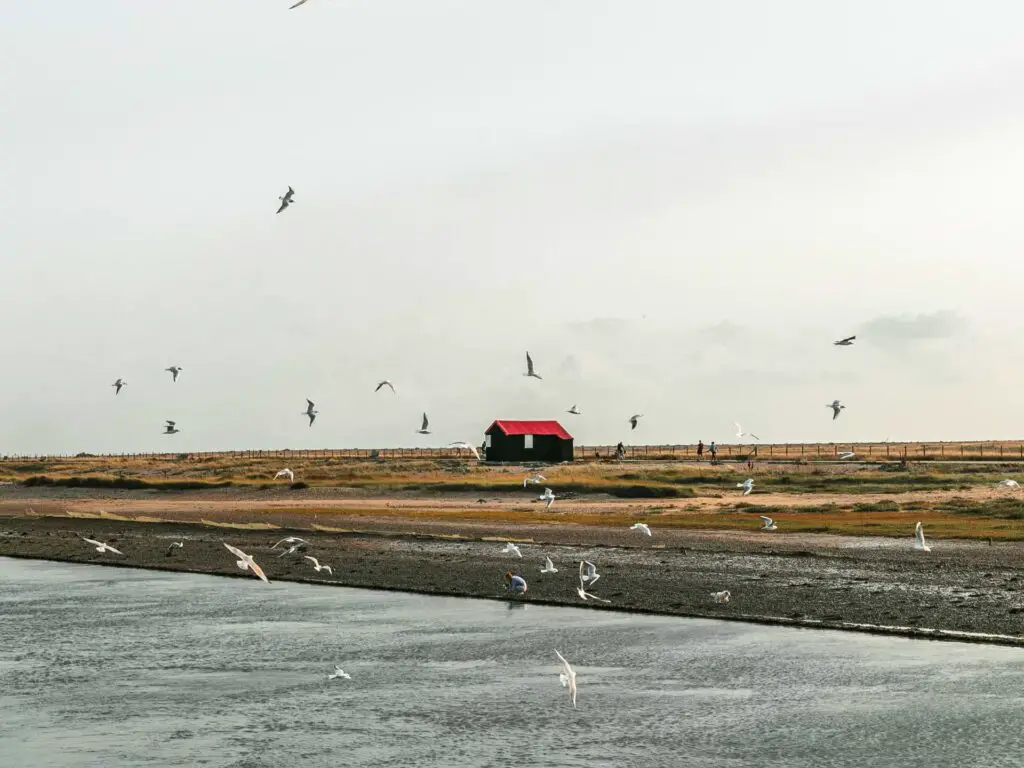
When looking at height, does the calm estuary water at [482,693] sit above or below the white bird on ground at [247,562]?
below

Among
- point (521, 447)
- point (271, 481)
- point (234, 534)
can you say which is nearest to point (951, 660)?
point (234, 534)

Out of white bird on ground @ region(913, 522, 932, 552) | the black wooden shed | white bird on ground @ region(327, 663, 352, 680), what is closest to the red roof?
the black wooden shed

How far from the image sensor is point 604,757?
1917 cm

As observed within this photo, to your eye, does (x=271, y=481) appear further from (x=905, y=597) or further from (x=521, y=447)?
(x=905, y=597)

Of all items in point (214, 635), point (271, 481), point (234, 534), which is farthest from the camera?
point (271, 481)

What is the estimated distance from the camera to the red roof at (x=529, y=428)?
11981 centimetres

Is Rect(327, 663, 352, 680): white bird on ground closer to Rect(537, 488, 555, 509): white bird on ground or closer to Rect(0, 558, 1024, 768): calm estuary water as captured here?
Rect(0, 558, 1024, 768): calm estuary water

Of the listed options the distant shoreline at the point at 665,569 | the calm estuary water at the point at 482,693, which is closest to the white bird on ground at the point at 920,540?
the distant shoreline at the point at 665,569

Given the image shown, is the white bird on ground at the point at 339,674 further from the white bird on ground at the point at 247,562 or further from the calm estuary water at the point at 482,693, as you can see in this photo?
the white bird on ground at the point at 247,562

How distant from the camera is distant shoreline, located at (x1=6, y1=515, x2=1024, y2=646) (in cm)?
3170

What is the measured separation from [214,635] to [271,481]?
73.0 meters

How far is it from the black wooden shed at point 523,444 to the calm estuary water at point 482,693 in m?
84.7

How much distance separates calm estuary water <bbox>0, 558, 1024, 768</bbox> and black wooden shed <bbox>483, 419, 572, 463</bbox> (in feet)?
278

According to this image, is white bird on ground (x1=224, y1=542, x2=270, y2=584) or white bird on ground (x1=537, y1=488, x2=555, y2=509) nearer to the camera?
white bird on ground (x1=224, y1=542, x2=270, y2=584)
